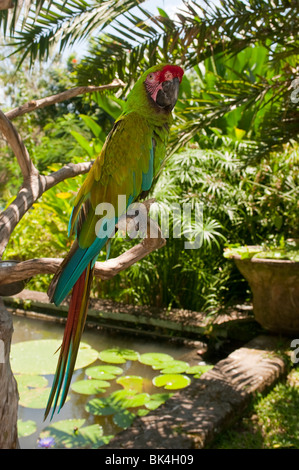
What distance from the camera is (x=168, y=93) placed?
4.11ft

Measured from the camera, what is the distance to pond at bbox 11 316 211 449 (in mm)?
2197

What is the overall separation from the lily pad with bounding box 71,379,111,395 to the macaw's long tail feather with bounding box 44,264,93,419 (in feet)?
5.78

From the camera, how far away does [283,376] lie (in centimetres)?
Result: 260

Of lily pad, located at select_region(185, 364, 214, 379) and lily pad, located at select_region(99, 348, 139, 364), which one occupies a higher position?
lily pad, located at select_region(185, 364, 214, 379)

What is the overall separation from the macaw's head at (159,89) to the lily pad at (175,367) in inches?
78.8

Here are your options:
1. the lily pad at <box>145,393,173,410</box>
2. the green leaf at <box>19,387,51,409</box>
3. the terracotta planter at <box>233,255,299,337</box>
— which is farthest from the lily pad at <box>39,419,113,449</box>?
the terracotta planter at <box>233,255,299,337</box>

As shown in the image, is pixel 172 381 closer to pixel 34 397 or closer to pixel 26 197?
pixel 34 397

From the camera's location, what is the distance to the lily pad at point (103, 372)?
110 inches

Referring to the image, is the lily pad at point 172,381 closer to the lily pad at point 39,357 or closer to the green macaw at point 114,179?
the lily pad at point 39,357

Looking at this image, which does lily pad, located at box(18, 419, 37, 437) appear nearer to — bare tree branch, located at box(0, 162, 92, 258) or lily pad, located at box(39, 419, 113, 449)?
lily pad, located at box(39, 419, 113, 449)

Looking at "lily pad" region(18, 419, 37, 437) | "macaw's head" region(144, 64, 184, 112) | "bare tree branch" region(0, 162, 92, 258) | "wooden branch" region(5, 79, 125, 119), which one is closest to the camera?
"macaw's head" region(144, 64, 184, 112)

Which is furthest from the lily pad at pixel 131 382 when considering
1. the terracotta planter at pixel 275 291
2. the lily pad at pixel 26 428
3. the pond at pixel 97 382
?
the terracotta planter at pixel 275 291
